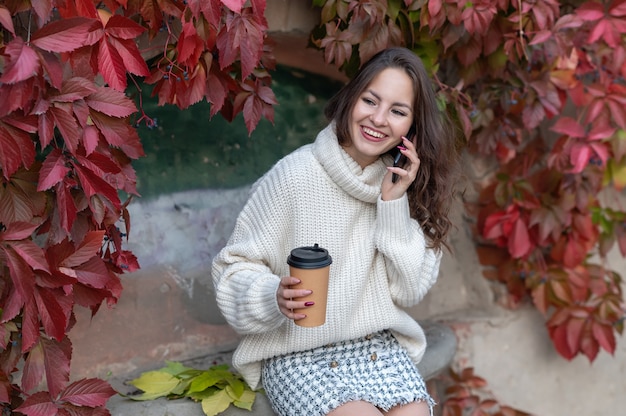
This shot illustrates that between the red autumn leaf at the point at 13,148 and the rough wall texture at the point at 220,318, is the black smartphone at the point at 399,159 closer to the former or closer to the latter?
the rough wall texture at the point at 220,318

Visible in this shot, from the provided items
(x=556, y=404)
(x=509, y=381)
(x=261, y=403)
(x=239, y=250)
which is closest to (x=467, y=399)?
(x=509, y=381)

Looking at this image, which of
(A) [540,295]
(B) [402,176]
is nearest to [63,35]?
(B) [402,176]

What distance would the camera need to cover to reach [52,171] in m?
1.62

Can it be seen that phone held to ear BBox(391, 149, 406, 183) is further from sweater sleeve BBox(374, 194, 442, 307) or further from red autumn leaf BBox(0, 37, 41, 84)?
red autumn leaf BBox(0, 37, 41, 84)

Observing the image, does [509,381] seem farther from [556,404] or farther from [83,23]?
[83,23]

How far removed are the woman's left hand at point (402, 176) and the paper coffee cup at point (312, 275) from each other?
0.37 meters

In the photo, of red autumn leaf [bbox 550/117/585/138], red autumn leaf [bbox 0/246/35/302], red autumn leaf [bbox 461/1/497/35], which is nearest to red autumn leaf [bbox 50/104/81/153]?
red autumn leaf [bbox 0/246/35/302]

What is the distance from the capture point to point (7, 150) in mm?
1545

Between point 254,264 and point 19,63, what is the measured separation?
2.62ft

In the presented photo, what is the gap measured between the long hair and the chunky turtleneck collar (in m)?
0.05

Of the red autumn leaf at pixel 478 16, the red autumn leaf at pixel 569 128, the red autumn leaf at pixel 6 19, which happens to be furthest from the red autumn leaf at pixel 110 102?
the red autumn leaf at pixel 569 128

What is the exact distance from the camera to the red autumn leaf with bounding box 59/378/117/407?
1.76m

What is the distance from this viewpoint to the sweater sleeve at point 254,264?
193 cm

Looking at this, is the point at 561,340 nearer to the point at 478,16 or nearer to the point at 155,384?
the point at 478,16
